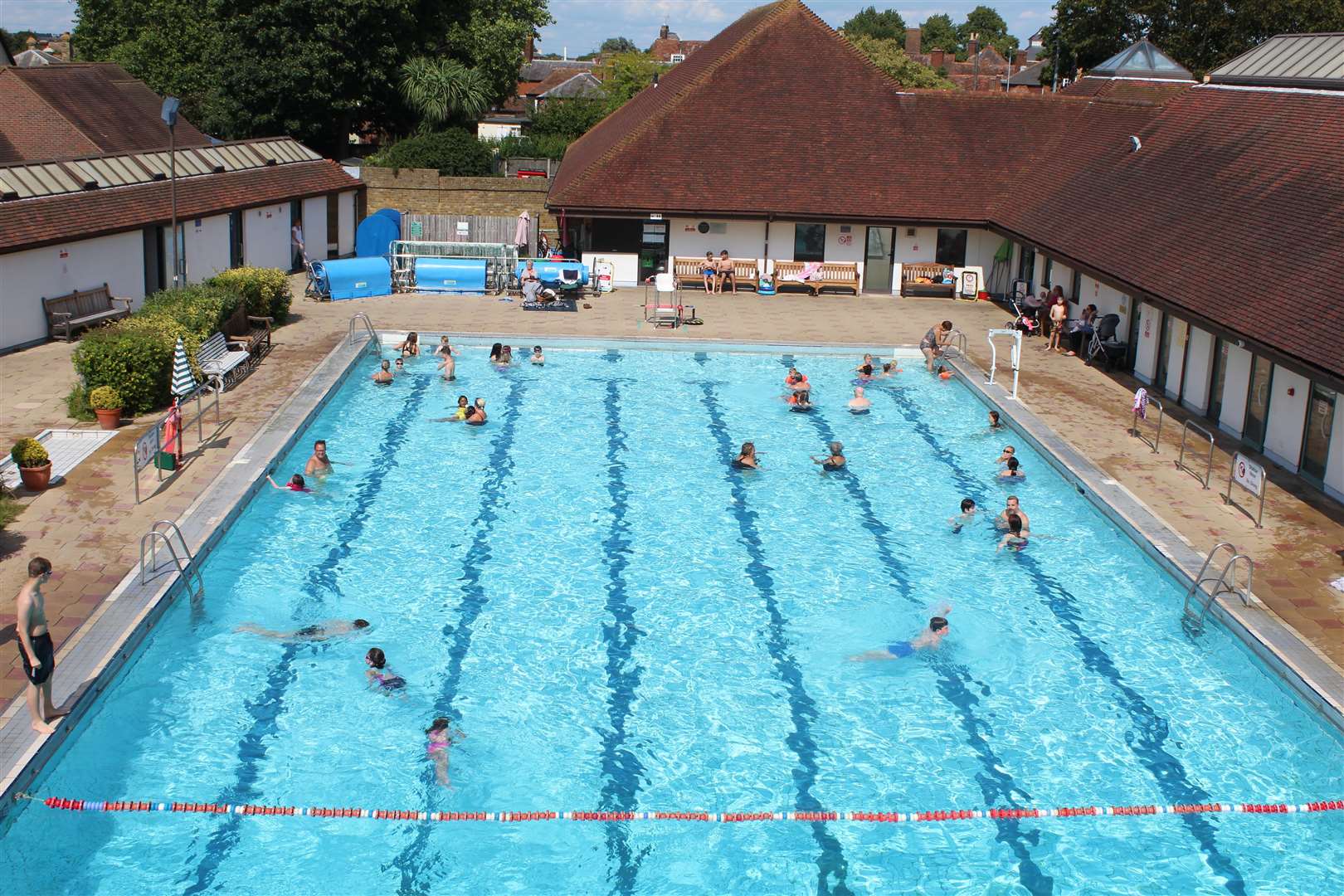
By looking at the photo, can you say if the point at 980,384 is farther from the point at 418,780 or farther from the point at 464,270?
the point at 418,780

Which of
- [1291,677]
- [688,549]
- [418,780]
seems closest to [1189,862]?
[1291,677]

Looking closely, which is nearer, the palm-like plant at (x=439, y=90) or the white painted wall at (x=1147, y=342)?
the white painted wall at (x=1147, y=342)

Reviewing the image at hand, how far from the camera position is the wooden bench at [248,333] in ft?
83.5

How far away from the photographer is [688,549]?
1808 centimetres

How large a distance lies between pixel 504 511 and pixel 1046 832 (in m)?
9.74

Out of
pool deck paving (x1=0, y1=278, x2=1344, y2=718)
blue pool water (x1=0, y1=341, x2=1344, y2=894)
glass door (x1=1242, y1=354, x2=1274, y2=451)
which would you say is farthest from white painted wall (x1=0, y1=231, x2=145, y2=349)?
glass door (x1=1242, y1=354, x2=1274, y2=451)

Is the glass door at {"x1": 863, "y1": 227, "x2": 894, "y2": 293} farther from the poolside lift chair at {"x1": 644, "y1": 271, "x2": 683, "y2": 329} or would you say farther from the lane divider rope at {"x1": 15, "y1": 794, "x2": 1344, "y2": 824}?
the lane divider rope at {"x1": 15, "y1": 794, "x2": 1344, "y2": 824}

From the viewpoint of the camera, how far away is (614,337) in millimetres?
28781

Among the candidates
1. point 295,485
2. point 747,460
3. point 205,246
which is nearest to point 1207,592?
point 747,460

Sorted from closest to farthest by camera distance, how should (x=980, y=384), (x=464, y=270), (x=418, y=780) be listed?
(x=418, y=780) < (x=980, y=384) < (x=464, y=270)

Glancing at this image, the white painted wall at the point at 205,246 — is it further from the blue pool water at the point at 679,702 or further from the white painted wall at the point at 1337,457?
the white painted wall at the point at 1337,457

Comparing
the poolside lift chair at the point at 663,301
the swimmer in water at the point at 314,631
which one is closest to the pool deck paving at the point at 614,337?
the poolside lift chair at the point at 663,301

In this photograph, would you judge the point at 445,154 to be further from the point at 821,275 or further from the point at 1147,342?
the point at 1147,342

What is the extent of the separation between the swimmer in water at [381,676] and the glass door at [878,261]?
81.0ft
